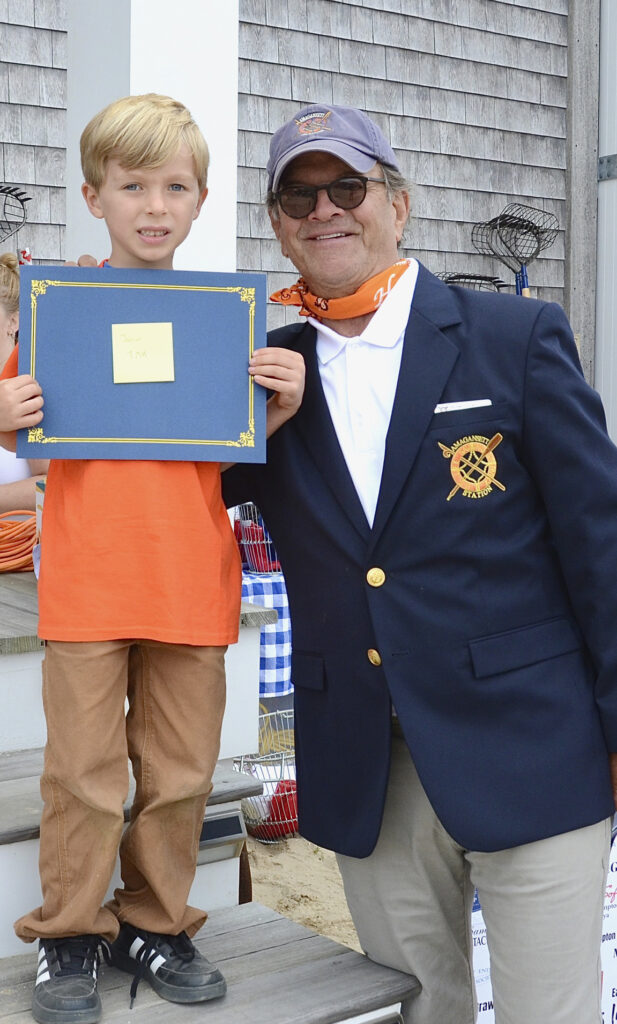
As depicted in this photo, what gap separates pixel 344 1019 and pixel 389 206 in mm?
1350

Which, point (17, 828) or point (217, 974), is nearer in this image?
point (217, 974)

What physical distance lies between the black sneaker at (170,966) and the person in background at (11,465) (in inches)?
65.6

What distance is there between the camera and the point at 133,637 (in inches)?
68.9

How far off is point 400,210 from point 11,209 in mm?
3921

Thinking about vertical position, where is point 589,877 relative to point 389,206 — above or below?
below

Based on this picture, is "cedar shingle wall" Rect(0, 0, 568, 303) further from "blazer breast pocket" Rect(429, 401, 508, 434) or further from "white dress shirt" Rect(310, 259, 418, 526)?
"blazer breast pocket" Rect(429, 401, 508, 434)

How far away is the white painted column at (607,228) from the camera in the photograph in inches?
296

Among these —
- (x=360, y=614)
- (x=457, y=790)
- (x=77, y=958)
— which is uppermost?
(x=360, y=614)

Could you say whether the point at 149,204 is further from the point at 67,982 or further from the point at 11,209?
the point at 11,209

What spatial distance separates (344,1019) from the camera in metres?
1.88

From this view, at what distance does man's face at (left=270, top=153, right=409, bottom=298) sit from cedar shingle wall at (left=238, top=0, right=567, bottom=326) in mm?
4192

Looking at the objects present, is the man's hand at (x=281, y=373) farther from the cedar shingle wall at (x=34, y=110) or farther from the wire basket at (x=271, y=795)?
the cedar shingle wall at (x=34, y=110)

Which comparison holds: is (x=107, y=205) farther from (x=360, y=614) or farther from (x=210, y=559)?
(x=360, y=614)

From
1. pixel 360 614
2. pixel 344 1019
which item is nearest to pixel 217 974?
pixel 344 1019
